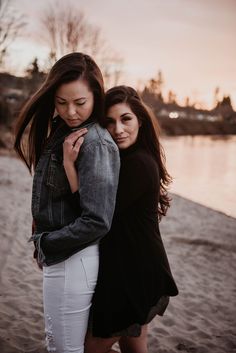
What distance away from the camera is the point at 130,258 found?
6.46ft

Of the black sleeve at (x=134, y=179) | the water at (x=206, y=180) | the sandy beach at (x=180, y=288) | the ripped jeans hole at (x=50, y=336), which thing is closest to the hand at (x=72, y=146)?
the black sleeve at (x=134, y=179)

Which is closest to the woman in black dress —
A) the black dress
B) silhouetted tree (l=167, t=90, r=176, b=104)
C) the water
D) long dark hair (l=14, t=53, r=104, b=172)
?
the black dress

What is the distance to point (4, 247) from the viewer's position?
6379mm

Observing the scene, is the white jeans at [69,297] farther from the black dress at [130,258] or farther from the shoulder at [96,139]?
the shoulder at [96,139]

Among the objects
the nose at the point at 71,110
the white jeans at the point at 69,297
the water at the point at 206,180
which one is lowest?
the water at the point at 206,180

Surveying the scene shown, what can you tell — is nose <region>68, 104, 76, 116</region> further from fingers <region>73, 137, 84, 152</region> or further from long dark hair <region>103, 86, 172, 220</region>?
long dark hair <region>103, 86, 172, 220</region>

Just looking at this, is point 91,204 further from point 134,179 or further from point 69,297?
point 69,297

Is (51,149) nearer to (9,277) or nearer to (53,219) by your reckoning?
(53,219)

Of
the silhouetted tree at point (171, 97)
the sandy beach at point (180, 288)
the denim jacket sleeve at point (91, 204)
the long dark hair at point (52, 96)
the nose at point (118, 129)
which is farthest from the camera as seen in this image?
the silhouetted tree at point (171, 97)

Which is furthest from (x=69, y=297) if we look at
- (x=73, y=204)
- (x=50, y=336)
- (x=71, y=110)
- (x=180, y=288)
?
(x=180, y=288)

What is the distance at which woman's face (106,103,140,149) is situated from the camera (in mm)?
2184

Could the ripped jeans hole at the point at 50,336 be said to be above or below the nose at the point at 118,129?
below

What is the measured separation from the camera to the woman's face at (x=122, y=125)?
2.18 m

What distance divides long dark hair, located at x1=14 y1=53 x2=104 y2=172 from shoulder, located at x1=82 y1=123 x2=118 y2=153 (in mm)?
106
